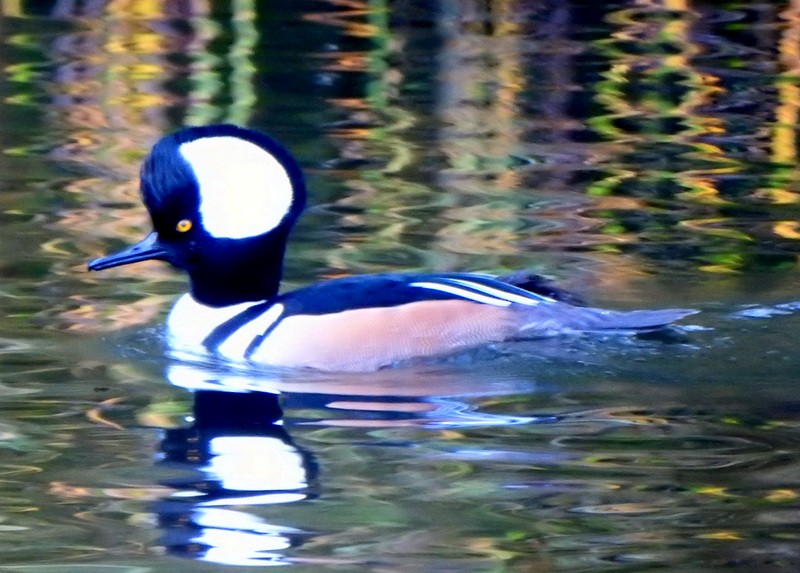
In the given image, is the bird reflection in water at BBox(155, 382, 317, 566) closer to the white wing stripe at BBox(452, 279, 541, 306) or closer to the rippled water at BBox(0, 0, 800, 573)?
the rippled water at BBox(0, 0, 800, 573)

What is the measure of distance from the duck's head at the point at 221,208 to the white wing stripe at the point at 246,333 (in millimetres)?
219

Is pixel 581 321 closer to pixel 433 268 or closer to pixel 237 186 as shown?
pixel 237 186

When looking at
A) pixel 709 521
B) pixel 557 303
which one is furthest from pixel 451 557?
pixel 557 303

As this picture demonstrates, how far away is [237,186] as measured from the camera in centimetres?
709

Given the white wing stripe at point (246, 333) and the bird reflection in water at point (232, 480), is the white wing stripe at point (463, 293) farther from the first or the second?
the bird reflection in water at point (232, 480)

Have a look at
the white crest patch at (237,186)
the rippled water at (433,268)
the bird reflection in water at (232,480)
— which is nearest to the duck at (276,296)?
the white crest patch at (237,186)

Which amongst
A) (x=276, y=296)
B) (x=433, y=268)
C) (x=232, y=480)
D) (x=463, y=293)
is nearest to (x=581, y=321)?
(x=463, y=293)

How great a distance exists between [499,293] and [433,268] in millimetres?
1892

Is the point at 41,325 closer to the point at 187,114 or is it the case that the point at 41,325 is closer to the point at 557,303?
the point at 557,303

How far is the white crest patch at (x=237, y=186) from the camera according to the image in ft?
22.8

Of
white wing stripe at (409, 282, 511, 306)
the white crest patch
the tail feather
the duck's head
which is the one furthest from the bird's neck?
the tail feather

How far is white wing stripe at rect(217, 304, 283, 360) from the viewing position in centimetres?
715

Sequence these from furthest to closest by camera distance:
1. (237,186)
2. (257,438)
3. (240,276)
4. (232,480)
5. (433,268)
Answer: (433,268), (240,276), (237,186), (257,438), (232,480)

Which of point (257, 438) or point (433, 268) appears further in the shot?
point (433, 268)
